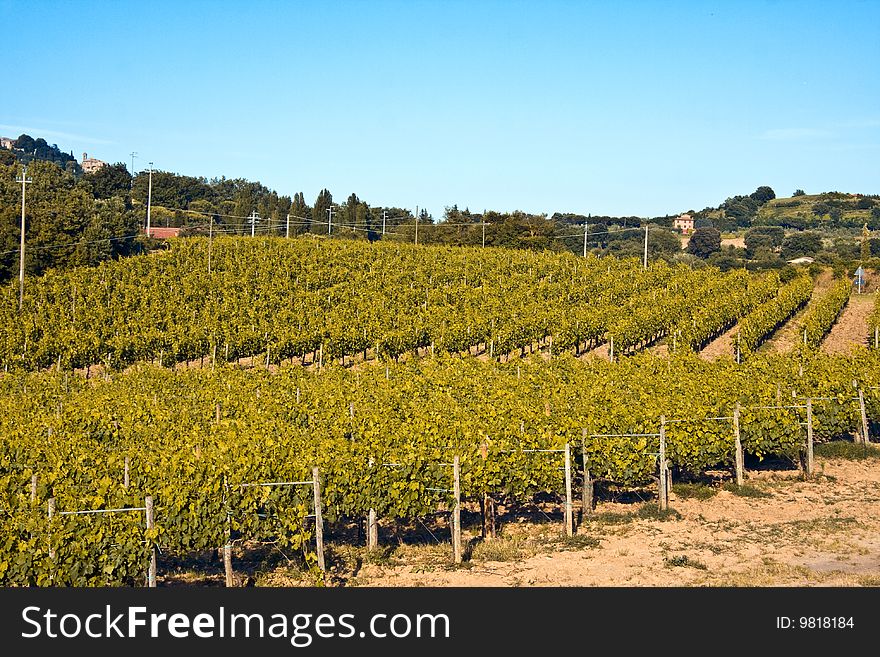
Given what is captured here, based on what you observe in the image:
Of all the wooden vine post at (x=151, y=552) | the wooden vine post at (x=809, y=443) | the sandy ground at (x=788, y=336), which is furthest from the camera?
the sandy ground at (x=788, y=336)

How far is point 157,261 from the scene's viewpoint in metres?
55.7

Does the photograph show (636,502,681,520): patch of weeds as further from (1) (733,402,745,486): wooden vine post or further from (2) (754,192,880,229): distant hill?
(2) (754,192,880,229): distant hill

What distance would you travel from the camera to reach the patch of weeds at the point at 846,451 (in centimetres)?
2341

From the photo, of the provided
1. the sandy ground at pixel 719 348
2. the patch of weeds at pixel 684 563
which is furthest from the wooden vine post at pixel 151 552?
the sandy ground at pixel 719 348

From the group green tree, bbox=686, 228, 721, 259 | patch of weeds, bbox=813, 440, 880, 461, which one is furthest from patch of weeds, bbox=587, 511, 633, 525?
green tree, bbox=686, 228, 721, 259

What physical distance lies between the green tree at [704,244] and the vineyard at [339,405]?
7902 centimetres

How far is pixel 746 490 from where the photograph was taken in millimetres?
20109

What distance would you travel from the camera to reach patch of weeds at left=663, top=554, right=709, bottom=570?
Result: 48.2 ft

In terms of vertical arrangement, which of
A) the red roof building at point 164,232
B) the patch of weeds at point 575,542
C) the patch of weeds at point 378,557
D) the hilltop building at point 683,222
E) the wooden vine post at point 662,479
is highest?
the hilltop building at point 683,222

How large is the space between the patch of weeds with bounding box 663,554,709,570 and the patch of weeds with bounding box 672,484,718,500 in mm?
4889

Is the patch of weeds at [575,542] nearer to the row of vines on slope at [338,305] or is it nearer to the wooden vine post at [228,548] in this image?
the wooden vine post at [228,548]
